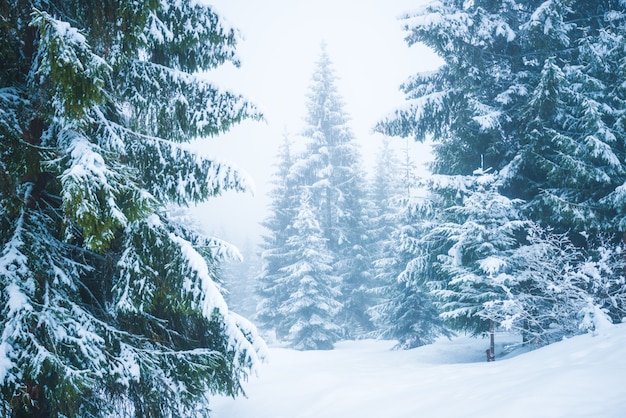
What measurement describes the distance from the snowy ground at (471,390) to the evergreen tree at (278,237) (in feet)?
58.2

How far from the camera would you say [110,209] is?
11.8 feet

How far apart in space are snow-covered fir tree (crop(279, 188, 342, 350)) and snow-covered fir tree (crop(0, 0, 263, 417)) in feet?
56.8

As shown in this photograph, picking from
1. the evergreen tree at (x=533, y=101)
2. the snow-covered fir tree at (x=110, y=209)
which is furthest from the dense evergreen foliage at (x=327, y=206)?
the snow-covered fir tree at (x=110, y=209)

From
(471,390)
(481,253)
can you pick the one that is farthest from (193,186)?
(481,253)

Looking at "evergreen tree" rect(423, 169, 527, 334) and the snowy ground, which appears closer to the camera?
the snowy ground

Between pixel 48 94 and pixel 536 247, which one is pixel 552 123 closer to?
pixel 536 247

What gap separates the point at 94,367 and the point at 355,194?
24381 mm

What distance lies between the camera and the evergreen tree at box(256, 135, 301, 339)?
2694cm

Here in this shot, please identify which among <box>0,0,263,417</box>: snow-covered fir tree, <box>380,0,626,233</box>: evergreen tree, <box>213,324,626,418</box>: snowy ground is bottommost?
<box>213,324,626,418</box>: snowy ground

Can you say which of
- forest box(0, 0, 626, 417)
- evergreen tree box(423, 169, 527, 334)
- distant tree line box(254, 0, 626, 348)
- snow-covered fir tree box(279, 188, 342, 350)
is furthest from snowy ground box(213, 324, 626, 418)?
snow-covered fir tree box(279, 188, 342, 350)

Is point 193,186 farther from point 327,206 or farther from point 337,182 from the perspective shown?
point 337,182

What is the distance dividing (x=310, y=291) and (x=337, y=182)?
8869 mm

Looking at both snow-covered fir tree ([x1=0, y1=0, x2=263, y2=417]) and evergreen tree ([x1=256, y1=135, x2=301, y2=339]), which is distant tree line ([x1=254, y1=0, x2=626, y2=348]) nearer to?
snow-covered fir tree ([x1=0, y1=0, x2=263, y2=417])

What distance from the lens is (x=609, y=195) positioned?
8648mm
